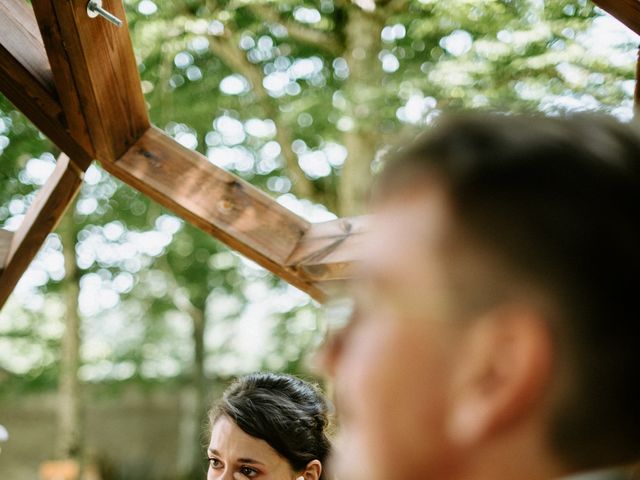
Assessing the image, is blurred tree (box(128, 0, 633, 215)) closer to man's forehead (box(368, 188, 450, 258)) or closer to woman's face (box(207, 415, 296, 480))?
woman's face (box(207, 415, 296, 480))

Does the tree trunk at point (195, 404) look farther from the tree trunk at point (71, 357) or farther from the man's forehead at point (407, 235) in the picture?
the man's forehead at point (407, 235)

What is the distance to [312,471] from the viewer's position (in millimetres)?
Result: 2574

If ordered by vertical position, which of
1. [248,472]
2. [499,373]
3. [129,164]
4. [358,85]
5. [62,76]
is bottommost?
[499,373]

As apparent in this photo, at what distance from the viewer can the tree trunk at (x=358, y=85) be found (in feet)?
21.0

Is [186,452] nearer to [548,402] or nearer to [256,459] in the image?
[256,459]

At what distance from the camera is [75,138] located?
115 inches

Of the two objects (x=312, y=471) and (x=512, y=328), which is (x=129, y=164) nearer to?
(x=312, y=471)

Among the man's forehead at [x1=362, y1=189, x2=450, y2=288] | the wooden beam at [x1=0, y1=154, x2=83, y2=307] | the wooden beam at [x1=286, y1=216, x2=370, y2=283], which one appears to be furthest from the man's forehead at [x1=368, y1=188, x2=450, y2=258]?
the wooden beam at [x1=0, y1=154, x2=83, y2=307]

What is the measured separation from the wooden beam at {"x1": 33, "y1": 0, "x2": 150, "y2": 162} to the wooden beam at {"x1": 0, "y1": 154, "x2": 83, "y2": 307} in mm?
184

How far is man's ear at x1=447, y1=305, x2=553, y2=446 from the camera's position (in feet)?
1.45

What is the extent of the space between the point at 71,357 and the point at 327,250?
Answer: 7.48m

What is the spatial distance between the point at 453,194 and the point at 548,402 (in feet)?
0.38

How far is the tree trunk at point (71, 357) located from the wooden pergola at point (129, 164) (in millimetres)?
6221

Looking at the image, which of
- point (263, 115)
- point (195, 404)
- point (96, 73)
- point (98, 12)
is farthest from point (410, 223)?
point (195, 404)
